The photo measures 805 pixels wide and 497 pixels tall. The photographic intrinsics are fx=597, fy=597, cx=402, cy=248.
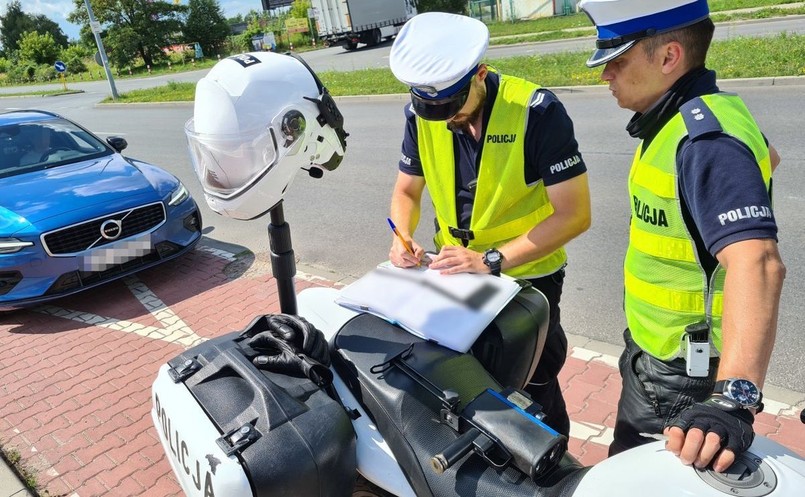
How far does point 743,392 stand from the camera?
1094 mm

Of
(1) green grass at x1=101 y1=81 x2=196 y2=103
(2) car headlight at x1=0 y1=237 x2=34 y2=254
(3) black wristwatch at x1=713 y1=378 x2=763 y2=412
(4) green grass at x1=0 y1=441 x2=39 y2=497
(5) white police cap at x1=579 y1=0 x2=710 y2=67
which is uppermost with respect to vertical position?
(1) green grass at x1=101 y1=81 x2=196 y2=103

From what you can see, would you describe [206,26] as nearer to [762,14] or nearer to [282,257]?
[762,14]

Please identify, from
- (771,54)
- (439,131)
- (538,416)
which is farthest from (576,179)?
(771,54)

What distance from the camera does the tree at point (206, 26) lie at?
172 feet

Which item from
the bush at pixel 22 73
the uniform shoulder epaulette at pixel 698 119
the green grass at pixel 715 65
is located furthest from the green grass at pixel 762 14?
the bush at pixel 22 73

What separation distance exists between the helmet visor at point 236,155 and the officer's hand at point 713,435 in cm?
110

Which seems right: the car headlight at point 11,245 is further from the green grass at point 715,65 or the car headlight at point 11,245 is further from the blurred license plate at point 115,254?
the green grass at point 715,65

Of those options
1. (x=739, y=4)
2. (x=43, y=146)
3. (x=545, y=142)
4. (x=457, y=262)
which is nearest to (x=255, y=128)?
(x=457, y=262)

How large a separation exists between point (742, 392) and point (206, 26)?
191ft

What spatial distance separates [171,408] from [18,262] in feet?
13.3

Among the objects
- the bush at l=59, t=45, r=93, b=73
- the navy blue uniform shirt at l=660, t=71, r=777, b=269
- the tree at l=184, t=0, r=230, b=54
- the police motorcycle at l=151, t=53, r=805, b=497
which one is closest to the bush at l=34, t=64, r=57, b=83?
the bush at l=59, t=45, r=93, b=73

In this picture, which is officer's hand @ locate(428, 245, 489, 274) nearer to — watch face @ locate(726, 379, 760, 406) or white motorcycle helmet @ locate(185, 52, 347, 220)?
white motorcycle helmet @ locate(185, 52, 347, 220)

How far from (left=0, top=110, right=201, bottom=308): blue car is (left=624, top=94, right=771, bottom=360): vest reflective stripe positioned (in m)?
4.63

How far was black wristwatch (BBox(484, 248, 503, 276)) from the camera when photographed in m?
1.96
